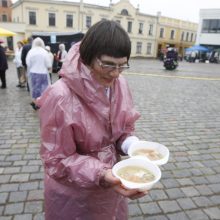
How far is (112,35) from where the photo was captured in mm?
1320

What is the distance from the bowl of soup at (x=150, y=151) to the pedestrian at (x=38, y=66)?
17.5 ft

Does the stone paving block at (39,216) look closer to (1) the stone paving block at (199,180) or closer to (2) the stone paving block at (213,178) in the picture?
(1) the stone paving block at (199,180)

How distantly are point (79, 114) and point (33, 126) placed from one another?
4408 millimetres

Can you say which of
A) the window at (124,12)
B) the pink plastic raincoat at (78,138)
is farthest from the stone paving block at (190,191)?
the window at (124,12)

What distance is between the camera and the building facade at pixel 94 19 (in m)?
40.7

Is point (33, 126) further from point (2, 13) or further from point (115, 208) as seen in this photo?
point (2, 13)

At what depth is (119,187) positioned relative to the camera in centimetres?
132

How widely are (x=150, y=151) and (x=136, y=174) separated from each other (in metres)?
0.30

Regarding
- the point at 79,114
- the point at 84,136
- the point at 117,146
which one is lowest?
the point at 117,146

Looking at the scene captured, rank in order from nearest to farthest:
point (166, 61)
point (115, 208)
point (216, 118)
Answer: point (115, 208) < point (216, 118) < point (166, 61)

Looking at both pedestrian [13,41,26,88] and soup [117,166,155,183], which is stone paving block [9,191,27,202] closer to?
soup [117,166,155,183]

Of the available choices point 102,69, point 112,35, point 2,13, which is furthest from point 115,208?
point 2,13

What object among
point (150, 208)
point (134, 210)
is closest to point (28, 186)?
point (134, 210)

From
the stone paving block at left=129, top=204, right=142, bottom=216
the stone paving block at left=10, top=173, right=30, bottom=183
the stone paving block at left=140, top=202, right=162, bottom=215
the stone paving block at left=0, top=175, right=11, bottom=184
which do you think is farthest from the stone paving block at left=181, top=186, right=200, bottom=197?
the stone paving block at left=0, top=175, right=11, bottom=184
